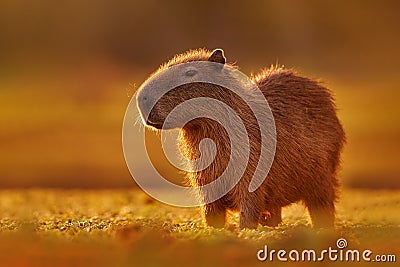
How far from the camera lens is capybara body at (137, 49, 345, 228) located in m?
7.25

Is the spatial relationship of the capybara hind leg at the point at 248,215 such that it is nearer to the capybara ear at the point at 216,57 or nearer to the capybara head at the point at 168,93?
the capybara head at the point at 168,93

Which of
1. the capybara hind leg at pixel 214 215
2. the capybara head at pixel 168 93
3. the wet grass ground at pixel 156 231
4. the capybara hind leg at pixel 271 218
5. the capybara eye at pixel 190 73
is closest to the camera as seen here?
the wet grass ground at pixel 156 231

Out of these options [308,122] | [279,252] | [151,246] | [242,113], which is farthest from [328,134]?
[151,246]

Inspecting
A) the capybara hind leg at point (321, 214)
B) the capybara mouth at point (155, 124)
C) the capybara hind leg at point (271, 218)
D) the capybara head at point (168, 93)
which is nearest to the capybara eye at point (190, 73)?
the capybara head at point (168, 93)

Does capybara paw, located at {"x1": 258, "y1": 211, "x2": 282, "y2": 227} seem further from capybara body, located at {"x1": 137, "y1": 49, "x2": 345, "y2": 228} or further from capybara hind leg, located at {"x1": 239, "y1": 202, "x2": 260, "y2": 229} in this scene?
capybara hind leg, located at {"x1": 239, "y1": 202, "x2": 260, "y2": 229}

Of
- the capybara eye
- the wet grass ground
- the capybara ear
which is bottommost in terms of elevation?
the wet grass ground

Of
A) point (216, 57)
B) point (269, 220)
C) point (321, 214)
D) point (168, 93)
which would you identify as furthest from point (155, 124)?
point (321, 214)

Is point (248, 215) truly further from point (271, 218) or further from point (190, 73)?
point (190, 73)

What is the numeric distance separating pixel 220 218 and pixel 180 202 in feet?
6.41

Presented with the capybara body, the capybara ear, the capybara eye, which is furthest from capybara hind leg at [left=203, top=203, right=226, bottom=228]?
the capybara ear

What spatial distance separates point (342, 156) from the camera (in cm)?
849

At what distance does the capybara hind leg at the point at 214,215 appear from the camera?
750cm

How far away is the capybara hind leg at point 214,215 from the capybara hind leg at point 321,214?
1.04 m

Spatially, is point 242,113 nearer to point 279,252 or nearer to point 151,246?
point 279,252
